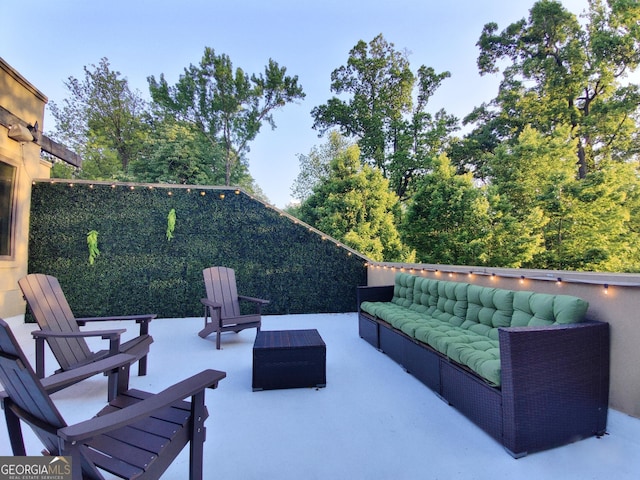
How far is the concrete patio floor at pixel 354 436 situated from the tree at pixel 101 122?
47.8ft

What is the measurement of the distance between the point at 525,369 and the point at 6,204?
733 cm

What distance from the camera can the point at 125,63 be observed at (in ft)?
46.8

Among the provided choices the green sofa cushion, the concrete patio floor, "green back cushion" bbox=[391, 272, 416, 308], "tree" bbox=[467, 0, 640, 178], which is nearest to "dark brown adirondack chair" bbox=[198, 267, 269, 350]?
the concrete patio floor

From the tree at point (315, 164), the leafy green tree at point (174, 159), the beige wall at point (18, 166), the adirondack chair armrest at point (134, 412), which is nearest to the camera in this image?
the adirondack chair armrest at point (134, 412)

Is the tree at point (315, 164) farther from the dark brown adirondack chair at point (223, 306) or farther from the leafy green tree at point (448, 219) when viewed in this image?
the dark brown adirondack chair at point (223, 306)

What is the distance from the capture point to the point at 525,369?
6.17 ft

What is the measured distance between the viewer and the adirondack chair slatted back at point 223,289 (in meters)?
4.70

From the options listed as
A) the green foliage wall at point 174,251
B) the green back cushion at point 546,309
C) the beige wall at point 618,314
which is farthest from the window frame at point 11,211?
the beige wall at point 618,314

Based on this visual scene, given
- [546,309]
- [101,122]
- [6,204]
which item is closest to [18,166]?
[6,204]

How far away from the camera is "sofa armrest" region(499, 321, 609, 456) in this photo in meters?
1.87

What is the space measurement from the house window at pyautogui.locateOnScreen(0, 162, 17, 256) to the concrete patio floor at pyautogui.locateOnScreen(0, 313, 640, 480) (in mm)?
3240

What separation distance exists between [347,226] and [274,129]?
7.66 metres

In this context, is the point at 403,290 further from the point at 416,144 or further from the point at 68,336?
the point at 416,144

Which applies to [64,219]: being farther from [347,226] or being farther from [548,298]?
[347,226]
